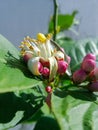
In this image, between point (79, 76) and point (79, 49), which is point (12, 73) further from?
point (79, 49)

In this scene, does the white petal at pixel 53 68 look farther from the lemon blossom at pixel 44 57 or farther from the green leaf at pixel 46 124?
the green leaf at pixel 46 124

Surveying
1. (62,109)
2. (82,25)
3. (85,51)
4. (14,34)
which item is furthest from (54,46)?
(82,25)

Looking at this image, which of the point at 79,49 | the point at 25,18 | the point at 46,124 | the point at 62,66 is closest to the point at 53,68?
the point at 62,66

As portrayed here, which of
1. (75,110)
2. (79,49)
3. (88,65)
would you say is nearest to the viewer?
(75,110)

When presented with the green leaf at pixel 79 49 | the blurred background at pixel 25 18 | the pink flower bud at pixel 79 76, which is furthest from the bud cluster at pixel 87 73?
the blurred background at pixel 25 18

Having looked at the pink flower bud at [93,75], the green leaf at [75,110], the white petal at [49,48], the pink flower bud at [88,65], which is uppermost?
the white petal at [49,48]

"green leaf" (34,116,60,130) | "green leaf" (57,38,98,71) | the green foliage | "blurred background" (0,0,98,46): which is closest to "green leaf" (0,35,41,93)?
the green foliage
